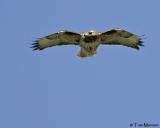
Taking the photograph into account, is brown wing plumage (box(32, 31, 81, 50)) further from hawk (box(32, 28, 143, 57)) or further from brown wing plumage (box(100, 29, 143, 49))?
brown wing plumage (box(100, 29, 143, 49))

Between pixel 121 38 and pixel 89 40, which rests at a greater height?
pixel 121 38

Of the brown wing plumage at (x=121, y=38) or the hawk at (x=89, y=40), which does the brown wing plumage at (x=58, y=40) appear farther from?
the brown wing plumage at (x=121, y=38)

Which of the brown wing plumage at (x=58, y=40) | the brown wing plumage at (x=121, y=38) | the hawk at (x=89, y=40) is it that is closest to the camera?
the hawk at (x=89, y=40)

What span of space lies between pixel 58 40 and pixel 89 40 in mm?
1691

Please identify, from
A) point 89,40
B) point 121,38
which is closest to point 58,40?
point 89,40

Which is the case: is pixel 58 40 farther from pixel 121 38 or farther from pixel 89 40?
pixel 121 38

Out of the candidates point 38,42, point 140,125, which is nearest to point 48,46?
point 38,42

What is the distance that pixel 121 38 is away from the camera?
21.6 meters

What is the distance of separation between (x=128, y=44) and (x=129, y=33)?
86 cm

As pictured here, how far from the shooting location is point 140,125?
1791 cm

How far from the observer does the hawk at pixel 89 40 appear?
2056 centimetres

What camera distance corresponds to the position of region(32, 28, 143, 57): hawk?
20.6 m

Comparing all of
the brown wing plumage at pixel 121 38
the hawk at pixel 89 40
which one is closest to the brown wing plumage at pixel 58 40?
the hawk at pixel 89 40

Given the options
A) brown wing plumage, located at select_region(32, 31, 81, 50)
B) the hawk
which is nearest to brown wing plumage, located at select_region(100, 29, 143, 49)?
the hawk
